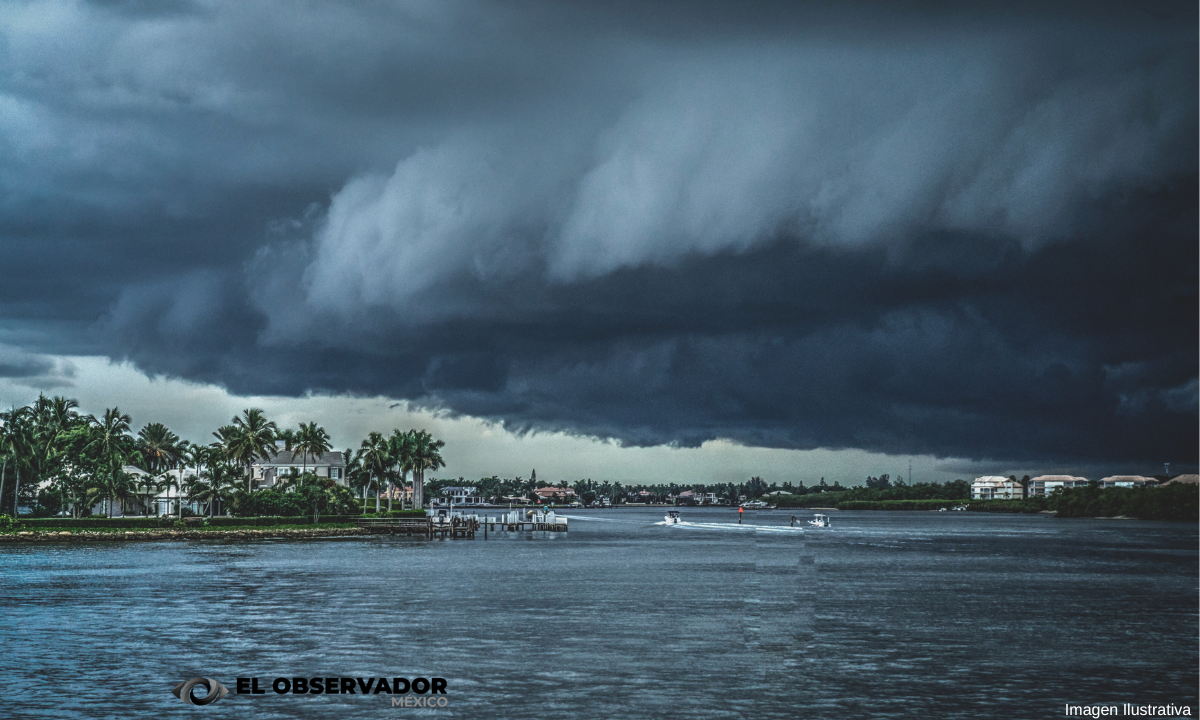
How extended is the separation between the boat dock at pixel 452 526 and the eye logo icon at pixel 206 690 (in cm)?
9301

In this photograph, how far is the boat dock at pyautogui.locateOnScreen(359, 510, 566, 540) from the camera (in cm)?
12850

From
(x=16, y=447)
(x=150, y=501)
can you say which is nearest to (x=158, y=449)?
(x=150, y=501)

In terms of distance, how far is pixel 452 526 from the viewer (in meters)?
128

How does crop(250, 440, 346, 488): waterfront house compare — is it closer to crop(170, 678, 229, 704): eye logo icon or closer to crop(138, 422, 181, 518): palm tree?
crop(138, 422, 181, 518): palm tree

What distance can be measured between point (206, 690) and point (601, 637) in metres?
15.3

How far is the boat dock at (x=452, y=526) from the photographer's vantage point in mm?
128500

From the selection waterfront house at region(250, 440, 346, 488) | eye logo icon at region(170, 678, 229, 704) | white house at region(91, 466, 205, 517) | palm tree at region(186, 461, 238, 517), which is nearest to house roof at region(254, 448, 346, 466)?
waterfront house at region(250, 440, 346, 488)

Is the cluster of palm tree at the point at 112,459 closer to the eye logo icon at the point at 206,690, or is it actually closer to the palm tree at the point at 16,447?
the palm tree at the point at 16,447

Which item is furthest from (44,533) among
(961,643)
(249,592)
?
(961,643)

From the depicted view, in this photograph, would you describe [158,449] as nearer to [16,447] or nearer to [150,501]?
[150,501]

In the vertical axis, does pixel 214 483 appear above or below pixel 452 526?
above

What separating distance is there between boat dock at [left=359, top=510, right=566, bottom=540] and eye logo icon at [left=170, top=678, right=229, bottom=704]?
9301 cm

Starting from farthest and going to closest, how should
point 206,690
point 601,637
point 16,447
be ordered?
point 16,447
point 601,637
point 206,690

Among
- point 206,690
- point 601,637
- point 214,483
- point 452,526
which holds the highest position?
point 214,483
